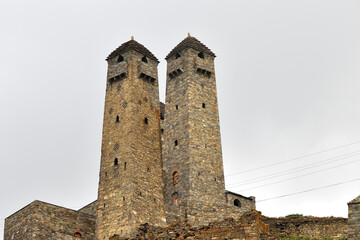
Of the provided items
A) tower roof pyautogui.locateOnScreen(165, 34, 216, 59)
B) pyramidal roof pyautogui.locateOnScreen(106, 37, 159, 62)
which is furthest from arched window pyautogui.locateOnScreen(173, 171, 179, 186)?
tower roof pyautogui.locateOnScreen(165, 34, 216, 59)

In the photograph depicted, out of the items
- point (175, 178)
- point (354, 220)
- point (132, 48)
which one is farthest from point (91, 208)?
point (354, 220)

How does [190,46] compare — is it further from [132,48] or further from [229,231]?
[229,231]

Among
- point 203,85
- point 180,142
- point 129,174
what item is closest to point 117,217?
point 129,174

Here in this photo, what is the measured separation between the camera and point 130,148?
145 feet

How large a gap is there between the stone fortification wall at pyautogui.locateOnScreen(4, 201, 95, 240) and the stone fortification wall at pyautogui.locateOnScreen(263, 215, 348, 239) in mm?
12193

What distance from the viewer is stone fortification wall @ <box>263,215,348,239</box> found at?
39938 mm

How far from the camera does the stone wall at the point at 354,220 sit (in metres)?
31.6

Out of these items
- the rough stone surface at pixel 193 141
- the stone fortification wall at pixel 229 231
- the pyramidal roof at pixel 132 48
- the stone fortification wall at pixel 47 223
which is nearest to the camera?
the stone fortification wall at pixel 229 231

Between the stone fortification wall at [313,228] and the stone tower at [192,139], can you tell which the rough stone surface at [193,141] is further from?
the stone fortification wall at [313,228]

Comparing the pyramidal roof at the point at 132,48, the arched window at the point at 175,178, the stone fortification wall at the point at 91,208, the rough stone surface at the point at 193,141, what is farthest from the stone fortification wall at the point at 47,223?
the pyramidal roof at the point at 132,48

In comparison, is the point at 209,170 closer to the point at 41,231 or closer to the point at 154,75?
the point at 154,75

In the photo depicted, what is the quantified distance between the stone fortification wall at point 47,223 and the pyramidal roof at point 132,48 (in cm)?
1257

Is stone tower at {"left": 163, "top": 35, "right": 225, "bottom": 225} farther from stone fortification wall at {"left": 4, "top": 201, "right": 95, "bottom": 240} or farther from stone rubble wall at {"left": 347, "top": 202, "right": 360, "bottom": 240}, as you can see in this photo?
stone rubble wall at {"left": 347, "top": 202, "right": 360, "bottom": 240}

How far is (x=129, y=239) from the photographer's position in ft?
116
